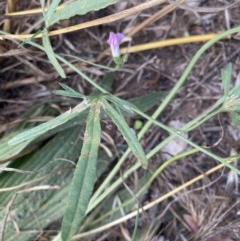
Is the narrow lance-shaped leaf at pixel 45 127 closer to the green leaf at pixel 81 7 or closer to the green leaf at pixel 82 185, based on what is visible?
the green leaf at pixel 82 185

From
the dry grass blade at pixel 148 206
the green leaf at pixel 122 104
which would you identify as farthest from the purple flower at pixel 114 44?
the dry grass blade at pixel 148 206

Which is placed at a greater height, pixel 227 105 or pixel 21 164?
pixel 227 105

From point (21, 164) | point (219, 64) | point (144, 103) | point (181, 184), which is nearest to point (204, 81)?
point (219, 64)

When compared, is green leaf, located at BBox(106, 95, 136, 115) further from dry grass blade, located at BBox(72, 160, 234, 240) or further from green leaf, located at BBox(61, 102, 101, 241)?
dry grass blade, located at BBox(72, 160, 234, 240)

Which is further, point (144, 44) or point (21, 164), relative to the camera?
point (144, 44)

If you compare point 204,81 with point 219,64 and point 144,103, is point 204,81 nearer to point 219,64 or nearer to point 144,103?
point 219,64

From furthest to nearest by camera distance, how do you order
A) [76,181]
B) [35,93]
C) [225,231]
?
[35,93] < [225,231] < [76,181]

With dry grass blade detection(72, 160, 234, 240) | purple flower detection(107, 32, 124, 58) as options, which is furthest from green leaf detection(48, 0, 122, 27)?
dry grass blade detection(72, 160, 234, 240)

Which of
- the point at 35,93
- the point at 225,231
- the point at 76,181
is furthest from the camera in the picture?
the point at 35,93
